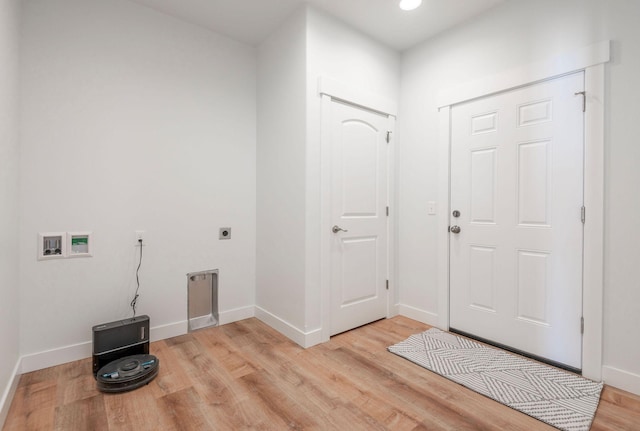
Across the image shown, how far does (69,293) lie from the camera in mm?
2168

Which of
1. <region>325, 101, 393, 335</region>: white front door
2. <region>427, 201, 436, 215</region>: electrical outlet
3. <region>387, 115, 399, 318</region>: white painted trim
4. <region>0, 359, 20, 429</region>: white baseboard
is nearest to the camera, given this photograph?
<region>0, 359, 20, 429</region>: white baseboard

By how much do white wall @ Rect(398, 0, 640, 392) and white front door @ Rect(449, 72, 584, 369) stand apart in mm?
167

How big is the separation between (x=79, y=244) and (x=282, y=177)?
5.16 feet

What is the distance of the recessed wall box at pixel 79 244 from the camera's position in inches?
→ 85.4

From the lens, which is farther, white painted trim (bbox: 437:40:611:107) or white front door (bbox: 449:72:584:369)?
white front door (bbox: 449:72:584:369)

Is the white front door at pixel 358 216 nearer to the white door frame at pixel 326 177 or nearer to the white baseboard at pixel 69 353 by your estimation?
the white door frame at pixel 326 177

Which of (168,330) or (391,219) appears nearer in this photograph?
(168,330)

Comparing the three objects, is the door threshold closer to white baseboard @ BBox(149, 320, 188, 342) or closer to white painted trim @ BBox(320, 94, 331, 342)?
white painted trim @ BBox(320, 94, 331, 342)

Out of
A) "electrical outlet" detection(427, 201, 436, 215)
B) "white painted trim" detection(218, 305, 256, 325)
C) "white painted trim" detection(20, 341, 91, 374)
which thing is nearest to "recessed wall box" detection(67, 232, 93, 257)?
"white painted trim" detection(20, 341, 91, 374)

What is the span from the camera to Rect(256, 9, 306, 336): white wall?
99.0 inches

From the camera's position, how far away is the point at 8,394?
1675 millimetres

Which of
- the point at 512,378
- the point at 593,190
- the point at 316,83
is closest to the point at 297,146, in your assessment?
the point at 316,83

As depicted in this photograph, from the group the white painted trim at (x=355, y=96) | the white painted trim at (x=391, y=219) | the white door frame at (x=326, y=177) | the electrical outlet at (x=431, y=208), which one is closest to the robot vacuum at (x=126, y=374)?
the white door frame at (x=326, y=177)

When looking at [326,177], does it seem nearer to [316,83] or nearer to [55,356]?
[316,83]
